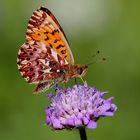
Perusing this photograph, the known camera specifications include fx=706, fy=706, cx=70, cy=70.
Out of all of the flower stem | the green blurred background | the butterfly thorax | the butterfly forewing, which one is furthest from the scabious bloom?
the green blurred background

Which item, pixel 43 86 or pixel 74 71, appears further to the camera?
pixel 74 71

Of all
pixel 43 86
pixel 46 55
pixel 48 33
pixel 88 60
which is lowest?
pixel 88 60

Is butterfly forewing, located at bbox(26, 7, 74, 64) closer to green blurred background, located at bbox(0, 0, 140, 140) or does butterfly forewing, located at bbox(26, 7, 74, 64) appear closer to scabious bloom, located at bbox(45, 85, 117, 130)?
Answer: scabious bloom, located at bbox(45, 85, 117, 130)

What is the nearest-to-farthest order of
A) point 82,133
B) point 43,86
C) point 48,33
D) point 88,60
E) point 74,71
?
point 82,133 < point 43,86 < point 74,71 < point 48,33 < point 88,60

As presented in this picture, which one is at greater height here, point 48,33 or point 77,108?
point 48,33

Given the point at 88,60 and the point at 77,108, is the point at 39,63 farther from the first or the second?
the point at 88,60

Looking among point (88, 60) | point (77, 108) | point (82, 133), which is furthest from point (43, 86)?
point (88, 60)

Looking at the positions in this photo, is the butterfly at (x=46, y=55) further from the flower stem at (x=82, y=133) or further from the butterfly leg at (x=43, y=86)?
A: the flower stem at (x=82, y=133)
